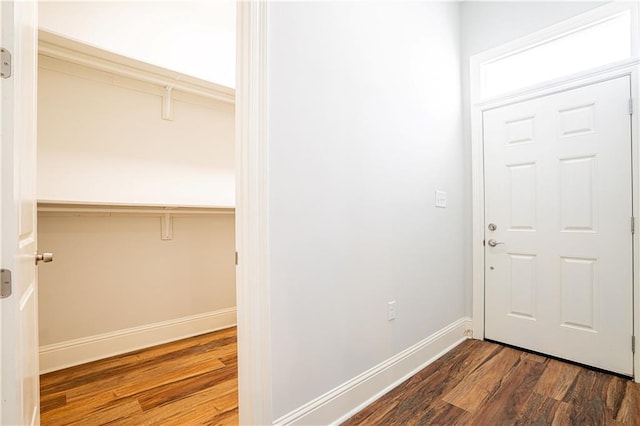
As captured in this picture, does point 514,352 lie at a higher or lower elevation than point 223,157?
lower

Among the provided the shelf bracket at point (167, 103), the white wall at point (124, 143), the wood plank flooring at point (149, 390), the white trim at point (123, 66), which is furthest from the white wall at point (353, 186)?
the shelf bracket at point (167, 103)

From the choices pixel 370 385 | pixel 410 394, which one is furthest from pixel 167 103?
pixel 410 394

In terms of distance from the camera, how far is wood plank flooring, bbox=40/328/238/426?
1.58 m

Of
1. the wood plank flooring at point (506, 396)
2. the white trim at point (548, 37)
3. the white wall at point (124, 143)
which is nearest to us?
the wood plank flooring at point (506, 396)

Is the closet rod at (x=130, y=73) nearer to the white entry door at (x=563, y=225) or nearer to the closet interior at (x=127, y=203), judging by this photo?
the closet interior at (x=127, y=203)

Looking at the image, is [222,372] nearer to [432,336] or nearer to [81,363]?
[81,363]

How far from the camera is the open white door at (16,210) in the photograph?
0.71 meters

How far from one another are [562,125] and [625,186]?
583 millimetres

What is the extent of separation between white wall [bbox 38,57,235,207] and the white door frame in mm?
2296

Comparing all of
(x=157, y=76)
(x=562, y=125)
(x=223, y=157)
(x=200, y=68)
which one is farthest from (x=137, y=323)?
(x=562, y=125)

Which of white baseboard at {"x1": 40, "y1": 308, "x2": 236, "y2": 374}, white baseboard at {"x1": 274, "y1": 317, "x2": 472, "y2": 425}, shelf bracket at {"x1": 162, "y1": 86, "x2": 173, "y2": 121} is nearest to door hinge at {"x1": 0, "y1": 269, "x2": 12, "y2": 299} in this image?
white baseboard at {"x1": 274, "y1": 317, "x2": 472, "y2": 425}

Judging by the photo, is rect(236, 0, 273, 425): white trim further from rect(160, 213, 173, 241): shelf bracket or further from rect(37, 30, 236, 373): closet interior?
rect(160, 213, 173, 241): shelf bracket

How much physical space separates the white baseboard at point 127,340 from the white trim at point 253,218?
5.45 ft

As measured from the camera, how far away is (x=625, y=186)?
1943 mm
